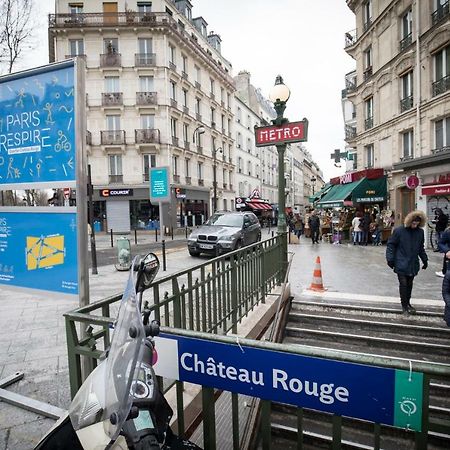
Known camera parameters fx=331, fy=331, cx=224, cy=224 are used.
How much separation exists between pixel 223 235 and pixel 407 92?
12341 mm

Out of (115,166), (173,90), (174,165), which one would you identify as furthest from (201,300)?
(173,90)

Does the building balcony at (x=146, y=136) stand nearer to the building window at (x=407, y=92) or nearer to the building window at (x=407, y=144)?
the building window at (x=407, y=92)

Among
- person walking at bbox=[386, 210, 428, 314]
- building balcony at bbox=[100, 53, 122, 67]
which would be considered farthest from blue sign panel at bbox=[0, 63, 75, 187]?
building balcony at bbox=[100, 53, 122, 67]

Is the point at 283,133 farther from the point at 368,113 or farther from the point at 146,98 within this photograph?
the point at 146,98

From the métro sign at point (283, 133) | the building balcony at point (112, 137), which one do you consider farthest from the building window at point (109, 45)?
the métro sign at point (283, 133)

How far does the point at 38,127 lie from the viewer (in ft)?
9.64

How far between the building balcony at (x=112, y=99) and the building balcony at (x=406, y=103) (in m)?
22.3

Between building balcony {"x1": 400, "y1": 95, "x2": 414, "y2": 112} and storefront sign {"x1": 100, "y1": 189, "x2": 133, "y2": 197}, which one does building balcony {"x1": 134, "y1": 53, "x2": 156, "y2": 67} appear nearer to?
storefront sign {"x1": 100, "y1": 189, "x2": 133, "y2": 197}

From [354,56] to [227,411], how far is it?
23705 mm

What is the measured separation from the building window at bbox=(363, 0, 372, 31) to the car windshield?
14936 mm

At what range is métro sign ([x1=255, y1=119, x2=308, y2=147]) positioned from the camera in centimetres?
642

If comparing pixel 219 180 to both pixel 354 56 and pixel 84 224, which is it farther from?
pixel 84 224

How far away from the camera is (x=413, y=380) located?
4.66 ft

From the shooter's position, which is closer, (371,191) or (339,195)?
(371,191)
